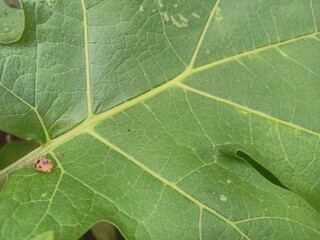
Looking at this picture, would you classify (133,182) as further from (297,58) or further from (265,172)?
(297,58)

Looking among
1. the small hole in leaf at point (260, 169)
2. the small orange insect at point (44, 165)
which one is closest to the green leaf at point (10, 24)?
the small orange insect at point (44, 165)

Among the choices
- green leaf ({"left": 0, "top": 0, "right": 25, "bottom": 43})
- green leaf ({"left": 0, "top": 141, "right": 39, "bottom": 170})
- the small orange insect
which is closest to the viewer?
the small orange insect

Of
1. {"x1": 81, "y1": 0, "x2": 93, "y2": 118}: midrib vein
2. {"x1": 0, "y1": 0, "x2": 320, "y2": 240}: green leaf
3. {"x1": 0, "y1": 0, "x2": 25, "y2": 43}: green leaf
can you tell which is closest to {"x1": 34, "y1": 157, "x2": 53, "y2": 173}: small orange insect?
{"x1": 0, "y1": 0, "x2": 320, "y2": 240}: green leaf

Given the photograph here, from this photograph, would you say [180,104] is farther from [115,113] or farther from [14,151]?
[14,151]

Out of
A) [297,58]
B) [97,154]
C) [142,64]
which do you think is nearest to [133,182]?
[97,154]

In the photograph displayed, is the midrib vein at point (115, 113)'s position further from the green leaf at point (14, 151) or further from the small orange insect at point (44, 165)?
the green leaf at point (14, 151)

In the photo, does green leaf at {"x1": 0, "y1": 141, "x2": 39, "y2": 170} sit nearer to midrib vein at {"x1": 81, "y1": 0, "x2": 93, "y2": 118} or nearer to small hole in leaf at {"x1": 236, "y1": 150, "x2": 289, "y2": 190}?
midrib vein at {"x1": 81, "y1": 0, "x2": 93, "y2": 118}

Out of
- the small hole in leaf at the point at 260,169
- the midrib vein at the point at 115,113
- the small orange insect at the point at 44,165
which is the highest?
the midrib vein at the point at 115,113
